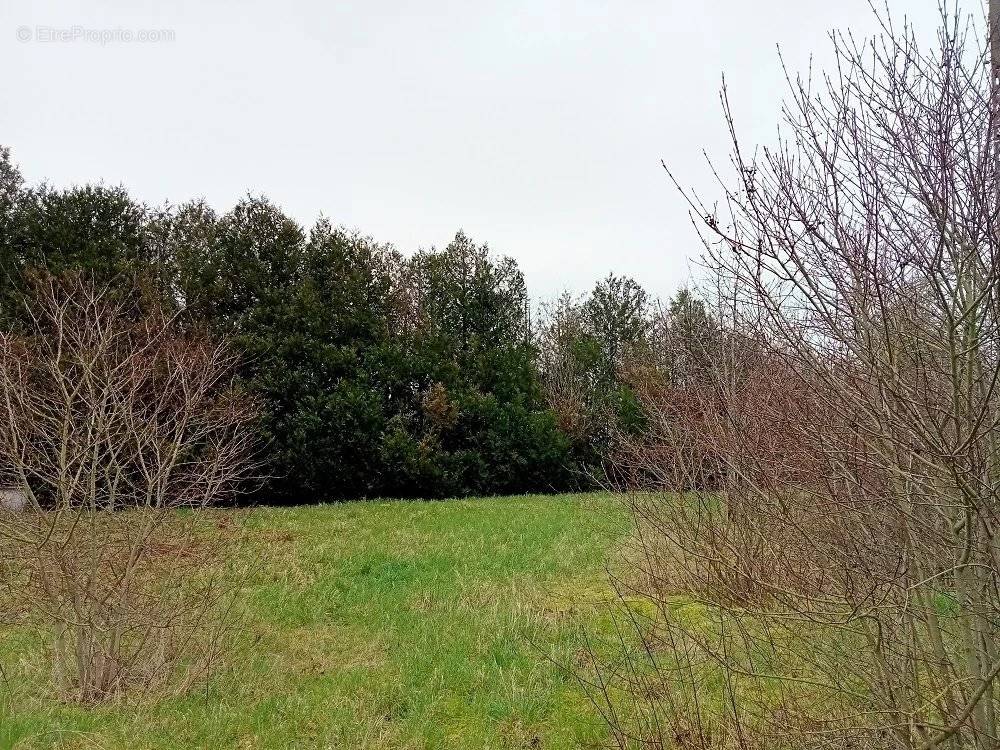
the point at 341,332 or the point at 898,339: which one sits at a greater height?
the point at 341,332

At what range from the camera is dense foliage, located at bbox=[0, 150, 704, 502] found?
587 inches

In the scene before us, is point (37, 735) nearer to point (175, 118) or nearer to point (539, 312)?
point (175, 118)

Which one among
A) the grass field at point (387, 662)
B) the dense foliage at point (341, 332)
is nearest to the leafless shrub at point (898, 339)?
the grass field at point (387, 662)

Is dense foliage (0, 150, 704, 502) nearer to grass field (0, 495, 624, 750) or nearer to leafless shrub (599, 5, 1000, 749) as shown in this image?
grass field (0, 495, 624, 750)

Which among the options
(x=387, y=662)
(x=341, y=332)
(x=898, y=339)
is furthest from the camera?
(x=341, y=332)

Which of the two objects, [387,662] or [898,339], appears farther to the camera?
[387,662]

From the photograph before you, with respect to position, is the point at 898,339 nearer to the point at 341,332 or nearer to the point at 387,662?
the point at 387,662

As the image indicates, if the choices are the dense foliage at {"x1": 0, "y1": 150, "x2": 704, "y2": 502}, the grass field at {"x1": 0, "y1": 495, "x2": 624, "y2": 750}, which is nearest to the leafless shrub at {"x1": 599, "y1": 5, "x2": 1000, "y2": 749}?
the grass field at {"x1": 0, "y1": 495, "x2": 624, "y2": 750}

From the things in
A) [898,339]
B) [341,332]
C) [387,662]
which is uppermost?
[341,332]

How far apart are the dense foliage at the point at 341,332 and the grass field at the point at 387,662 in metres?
6.47

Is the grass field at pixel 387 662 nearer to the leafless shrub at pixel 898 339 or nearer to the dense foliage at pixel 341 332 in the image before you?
the leafless shrub at pixel 898 339

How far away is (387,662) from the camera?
4.71m

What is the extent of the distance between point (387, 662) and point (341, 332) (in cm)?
1191

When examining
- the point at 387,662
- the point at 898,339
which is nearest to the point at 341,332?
the point at 387,662
